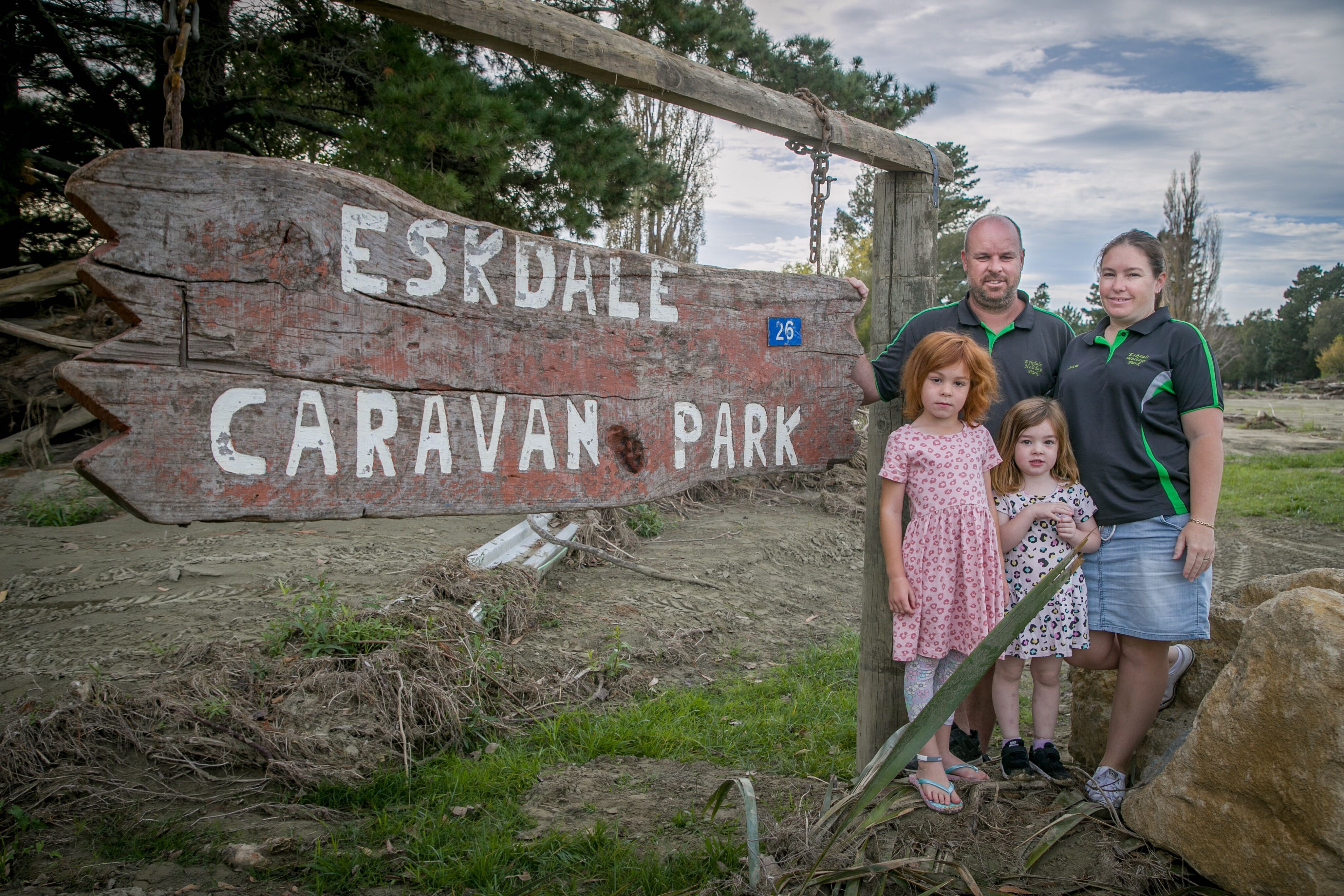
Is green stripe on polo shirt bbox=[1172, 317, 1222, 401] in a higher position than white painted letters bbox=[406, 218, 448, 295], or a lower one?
lower

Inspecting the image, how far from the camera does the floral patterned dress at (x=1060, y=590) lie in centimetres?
258

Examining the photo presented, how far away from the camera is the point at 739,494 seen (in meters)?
9.21

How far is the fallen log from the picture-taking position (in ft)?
25.6

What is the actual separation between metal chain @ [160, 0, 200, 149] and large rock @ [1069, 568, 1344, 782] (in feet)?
10.2

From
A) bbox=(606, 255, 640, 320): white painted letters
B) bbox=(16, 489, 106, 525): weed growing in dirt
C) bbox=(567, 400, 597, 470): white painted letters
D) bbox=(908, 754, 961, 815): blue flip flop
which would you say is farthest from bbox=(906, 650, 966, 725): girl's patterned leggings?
bbox=(16, 489, 106, 525): weed growing in dirt

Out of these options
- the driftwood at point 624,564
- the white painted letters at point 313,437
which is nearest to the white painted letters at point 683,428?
the white painted letters at point 313,437

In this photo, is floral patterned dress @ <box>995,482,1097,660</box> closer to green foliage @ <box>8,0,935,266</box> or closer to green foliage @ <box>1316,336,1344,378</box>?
green foliage @ <box>8,0,935,266</box>

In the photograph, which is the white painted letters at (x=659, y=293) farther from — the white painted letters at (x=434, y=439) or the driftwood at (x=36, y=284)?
the driftwood at (x=36, y=284)

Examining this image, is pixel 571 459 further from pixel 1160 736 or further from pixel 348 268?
pixel 1160 736

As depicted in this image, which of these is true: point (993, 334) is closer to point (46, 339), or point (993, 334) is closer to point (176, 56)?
point (176, 56)

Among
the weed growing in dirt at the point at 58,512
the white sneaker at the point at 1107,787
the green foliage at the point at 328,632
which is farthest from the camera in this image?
the weed growing in dirt at the point at 58,512

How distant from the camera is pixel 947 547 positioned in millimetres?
2490

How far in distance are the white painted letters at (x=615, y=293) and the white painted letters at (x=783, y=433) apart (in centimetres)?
56

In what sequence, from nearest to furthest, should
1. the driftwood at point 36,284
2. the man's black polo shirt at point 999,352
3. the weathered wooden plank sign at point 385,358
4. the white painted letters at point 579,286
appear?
the weathered wooden plank sign at point 385,358 < the white painted letters at point 579,286 < the man's black polo shirt at point 999,352 < the driftwood at point 36,284
